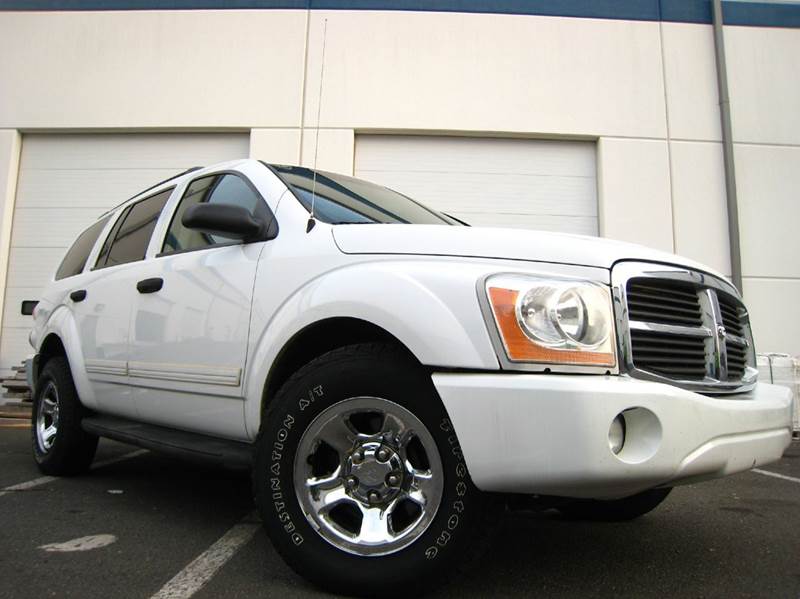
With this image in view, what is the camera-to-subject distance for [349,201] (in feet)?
9.21

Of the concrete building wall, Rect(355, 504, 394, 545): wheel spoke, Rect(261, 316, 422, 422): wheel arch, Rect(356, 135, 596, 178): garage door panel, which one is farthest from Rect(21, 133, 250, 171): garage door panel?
Rect(355, 504, 394, 545): wheel spoke

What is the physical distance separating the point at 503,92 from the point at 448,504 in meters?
8.80

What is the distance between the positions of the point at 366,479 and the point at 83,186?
32.2 ft

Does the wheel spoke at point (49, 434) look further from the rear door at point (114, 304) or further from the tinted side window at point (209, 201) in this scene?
the tinted side window at point (209, 201)

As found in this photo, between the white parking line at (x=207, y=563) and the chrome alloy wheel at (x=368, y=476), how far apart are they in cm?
52

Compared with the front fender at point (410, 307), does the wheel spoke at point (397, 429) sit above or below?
below

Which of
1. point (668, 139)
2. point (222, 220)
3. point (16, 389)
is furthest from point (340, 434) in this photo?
point (668, 139)

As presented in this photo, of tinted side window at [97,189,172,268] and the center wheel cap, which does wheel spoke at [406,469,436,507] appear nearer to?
the center wheel cap

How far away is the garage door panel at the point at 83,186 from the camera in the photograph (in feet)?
32.4

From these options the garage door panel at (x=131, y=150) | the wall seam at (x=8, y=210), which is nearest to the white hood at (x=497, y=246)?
the garage door panel at (x=131, y=150)

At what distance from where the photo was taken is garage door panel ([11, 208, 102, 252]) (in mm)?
9992

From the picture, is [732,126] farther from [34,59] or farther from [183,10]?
[34,59]

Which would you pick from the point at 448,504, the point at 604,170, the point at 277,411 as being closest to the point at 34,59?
the point at 604,170

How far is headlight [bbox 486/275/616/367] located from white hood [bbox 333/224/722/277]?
12 centimetres
